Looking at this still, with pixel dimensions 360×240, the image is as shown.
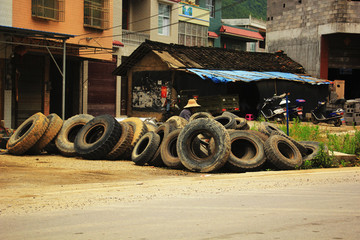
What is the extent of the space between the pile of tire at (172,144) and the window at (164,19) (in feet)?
72.0

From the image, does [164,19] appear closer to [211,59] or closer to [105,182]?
[211,59]

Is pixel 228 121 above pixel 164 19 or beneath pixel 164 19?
beneath

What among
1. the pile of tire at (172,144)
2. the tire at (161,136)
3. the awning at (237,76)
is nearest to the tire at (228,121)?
the pile of tire at (172,144)

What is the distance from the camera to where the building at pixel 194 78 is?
82.9 feet

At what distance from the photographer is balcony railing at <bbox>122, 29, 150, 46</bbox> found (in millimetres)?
32219

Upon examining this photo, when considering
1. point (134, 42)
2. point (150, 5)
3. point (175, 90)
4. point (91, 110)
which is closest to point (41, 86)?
point (91, 110)

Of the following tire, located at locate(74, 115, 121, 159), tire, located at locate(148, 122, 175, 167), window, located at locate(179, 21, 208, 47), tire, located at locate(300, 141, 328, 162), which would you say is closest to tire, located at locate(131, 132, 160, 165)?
tire, located at locate(148, 122, 175, 167)

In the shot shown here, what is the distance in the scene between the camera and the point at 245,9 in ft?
270

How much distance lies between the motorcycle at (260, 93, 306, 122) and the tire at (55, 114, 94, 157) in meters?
12.4

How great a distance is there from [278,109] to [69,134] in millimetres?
13225

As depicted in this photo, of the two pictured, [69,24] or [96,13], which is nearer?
[69,24]

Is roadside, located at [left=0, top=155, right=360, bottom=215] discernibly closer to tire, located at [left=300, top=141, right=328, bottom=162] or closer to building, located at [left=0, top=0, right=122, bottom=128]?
tire, located at [left=300, top=141, right=328, bottom=162]

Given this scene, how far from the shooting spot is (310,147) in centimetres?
1234

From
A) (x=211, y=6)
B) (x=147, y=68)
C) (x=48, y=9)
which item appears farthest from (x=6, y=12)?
(x=211, y=6)
